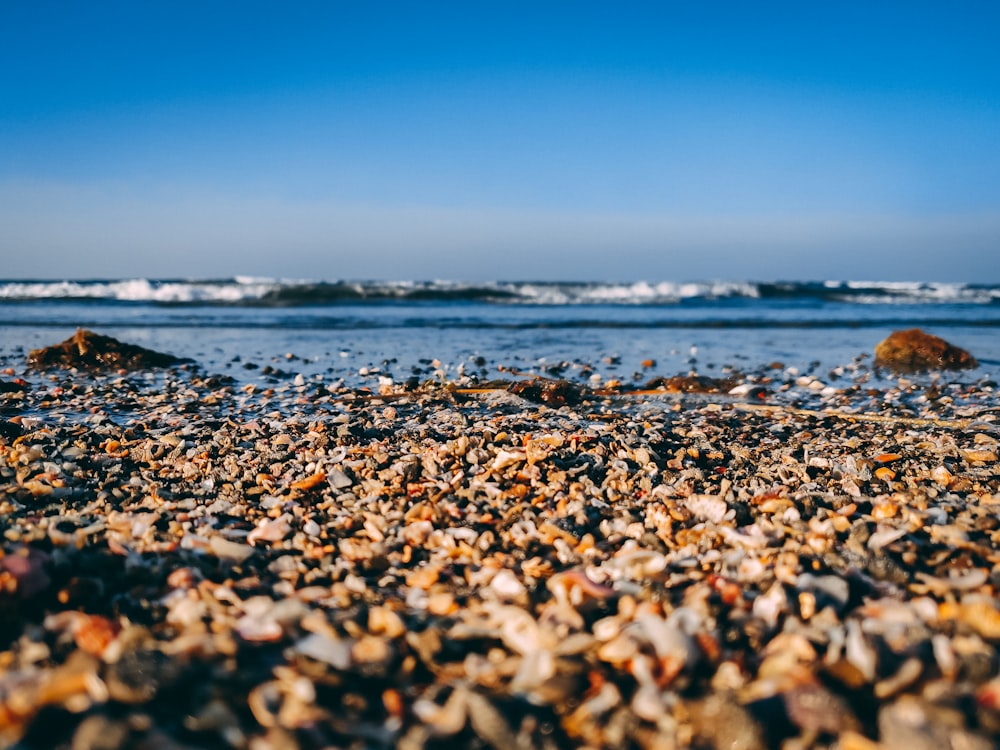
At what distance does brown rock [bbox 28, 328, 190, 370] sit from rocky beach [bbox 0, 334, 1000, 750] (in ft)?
12.3

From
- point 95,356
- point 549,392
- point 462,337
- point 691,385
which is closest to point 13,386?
point 95,356

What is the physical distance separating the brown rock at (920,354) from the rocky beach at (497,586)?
4.65 metres

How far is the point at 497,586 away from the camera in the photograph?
237 centimetres

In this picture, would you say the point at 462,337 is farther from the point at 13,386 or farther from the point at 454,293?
the point at 454,293

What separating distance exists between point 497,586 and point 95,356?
7580 mm

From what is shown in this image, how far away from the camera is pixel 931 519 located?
277 cm

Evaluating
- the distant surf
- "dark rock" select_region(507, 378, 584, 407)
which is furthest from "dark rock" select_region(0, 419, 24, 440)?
the distant surf

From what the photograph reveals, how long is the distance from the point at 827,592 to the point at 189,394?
5.60 metres

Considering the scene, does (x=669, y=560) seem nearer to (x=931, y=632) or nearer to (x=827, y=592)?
(x=827, y=592)

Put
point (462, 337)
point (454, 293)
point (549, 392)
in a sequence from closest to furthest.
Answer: point (549, 392) < point (462, 337) < point (454, 293)

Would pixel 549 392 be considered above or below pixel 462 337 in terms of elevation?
below

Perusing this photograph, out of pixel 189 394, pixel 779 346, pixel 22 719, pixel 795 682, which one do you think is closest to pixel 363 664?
pixel 22 719

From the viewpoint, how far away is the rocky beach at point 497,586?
5.42ft

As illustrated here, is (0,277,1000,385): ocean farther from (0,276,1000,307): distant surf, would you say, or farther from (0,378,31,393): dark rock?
(0,378,31,393): dark rock
